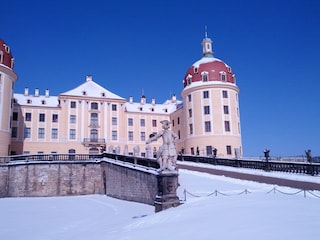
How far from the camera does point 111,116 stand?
164 ft

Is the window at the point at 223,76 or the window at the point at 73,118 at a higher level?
the window at the point at 223,76

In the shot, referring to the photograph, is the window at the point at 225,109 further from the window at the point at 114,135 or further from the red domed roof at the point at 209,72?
the window at the point at 114,135

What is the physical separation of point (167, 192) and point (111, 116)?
123ft

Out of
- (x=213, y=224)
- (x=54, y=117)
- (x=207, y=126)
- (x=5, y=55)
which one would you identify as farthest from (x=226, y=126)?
(x=213, y=224)

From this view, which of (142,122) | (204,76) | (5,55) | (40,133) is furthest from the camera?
(142,122)

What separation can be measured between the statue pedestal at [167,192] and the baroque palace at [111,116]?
78.3 feet

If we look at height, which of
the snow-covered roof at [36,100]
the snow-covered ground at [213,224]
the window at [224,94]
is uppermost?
the snow-covered roof at [36,100]

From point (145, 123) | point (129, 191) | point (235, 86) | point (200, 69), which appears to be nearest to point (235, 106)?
point (235, 86)

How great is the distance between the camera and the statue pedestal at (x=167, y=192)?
1344cm

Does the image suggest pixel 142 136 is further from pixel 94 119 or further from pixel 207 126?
pixel 207 126

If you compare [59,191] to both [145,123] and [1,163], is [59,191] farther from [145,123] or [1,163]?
[145,123]

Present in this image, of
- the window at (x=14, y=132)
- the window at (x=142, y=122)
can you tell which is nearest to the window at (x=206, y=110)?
the window at (x=142, y=122)

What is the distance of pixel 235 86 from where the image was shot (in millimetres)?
43656

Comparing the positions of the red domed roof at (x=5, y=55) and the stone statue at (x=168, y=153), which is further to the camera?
the red domed roof at (x=5, y=55)
